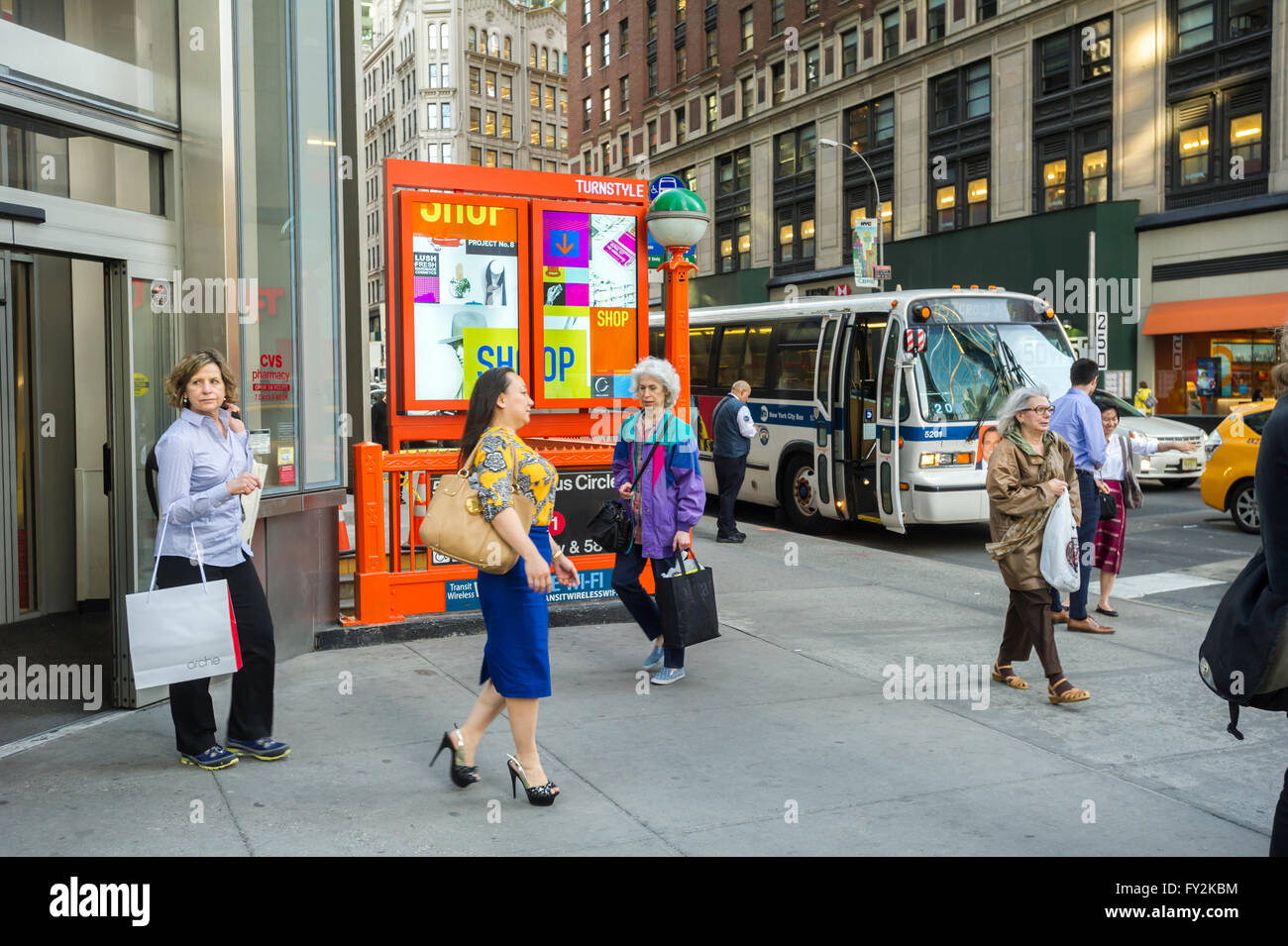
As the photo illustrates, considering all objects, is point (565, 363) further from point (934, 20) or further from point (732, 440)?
point (934, 20)

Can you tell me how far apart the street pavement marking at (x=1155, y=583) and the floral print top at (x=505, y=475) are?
23.3 ft

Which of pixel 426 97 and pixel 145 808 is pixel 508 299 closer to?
pixel 145 808

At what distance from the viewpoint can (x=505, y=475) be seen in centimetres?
448

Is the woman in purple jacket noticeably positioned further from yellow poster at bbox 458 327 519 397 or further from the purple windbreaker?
yellow poster at bbox 458 327 519 397

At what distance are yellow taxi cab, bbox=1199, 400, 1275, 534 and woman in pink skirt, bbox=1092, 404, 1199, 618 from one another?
5856mm

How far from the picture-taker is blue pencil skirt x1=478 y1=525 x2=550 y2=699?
4574 millimetres

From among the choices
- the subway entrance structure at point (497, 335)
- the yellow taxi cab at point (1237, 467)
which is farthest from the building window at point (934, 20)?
the subway entrance structure at point (497, 335)

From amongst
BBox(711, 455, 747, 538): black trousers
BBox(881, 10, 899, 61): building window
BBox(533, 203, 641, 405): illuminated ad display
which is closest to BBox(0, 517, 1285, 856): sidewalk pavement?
BBox(533, 203, 641, 405): illuminated ad display

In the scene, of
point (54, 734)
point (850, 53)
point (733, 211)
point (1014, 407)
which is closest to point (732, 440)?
point (1014, 407)

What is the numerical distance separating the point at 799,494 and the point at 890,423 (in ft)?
7.40

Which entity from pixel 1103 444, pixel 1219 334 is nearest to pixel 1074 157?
pixel 1219 334

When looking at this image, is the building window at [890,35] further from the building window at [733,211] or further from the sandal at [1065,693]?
the sandal at [1065,693]

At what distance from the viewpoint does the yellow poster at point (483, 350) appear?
345 inches

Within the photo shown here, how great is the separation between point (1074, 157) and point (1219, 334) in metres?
6.52
